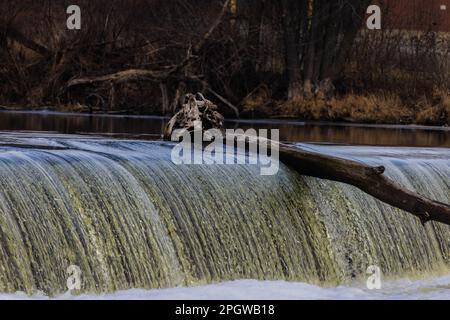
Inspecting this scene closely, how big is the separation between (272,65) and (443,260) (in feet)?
55.0

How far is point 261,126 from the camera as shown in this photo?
909 inches

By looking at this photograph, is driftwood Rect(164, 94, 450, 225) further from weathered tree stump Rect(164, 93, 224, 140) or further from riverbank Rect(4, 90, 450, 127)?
riverbank Rect(4, 90, 450, 127)

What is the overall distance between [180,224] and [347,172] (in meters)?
1.94

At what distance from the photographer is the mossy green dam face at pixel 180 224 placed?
1035 centimetres

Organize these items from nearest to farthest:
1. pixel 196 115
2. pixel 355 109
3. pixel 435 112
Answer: pixel 196 115
pixel 435 112
pixel 355 109

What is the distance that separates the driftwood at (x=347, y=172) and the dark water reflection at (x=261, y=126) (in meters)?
3.93

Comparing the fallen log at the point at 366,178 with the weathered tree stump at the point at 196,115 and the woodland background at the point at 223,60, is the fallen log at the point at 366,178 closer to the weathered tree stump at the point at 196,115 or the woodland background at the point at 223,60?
the weathered tree stump at the point at 196,115

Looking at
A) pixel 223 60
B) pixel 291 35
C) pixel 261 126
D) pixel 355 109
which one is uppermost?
pixel 291 35

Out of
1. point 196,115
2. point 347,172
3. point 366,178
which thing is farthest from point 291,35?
point 366,178

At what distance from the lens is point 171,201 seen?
11609 mm

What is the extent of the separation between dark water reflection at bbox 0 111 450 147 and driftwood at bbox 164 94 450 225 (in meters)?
3.93

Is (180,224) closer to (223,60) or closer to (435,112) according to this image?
(435,112)
